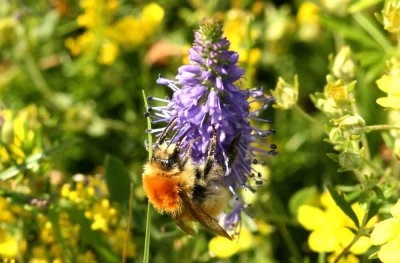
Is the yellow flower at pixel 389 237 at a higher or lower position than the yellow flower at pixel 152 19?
higher

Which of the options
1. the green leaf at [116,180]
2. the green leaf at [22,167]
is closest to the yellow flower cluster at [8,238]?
the green leaf at [22,167]

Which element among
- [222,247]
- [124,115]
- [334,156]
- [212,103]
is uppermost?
[212,103]

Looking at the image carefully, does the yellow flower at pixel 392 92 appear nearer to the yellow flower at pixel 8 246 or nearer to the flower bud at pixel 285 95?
the flower bud at pixel 285 95

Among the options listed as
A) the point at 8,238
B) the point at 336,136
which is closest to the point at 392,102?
the point at 336,136

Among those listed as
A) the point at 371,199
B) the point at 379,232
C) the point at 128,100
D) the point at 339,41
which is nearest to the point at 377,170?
the point at 371,199

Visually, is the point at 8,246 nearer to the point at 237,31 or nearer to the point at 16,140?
the point at 16,140

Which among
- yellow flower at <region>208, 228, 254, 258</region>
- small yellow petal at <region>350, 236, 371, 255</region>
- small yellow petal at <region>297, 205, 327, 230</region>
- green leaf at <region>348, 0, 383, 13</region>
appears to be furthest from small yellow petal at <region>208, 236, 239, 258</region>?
green leaf at <region>348, 0, 383, 13</region>
